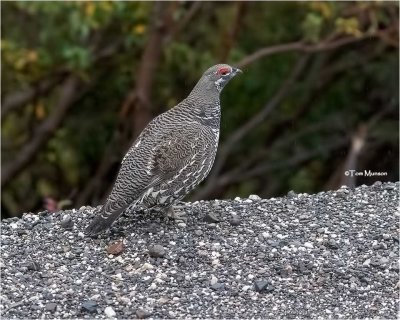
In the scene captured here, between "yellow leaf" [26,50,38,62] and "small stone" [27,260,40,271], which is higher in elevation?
"yellow leaf" [26,50,38,62]

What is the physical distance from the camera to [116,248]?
23.6 ft

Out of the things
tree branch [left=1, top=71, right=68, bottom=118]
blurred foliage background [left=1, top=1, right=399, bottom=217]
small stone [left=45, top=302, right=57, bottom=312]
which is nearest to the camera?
small stone [left=45, top=302, right=57, bottom=312]

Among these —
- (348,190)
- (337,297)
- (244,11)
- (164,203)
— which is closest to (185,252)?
(164,203)

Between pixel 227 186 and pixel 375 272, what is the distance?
9.01 meters

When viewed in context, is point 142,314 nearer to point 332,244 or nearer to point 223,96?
point 332,244

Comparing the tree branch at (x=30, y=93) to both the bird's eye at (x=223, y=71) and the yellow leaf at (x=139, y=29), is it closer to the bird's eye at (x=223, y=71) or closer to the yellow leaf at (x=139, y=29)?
the yellow leaf at (x=139, y=29)

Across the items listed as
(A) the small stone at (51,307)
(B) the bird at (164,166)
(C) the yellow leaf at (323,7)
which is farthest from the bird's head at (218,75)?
(C) the yellow leaf at (323,7)

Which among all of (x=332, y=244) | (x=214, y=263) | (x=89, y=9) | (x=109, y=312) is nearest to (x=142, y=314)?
(x=109, y=312)

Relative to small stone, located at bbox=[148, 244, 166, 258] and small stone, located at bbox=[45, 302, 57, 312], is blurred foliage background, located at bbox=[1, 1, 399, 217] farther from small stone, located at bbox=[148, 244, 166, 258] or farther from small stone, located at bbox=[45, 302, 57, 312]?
small stone, located at bbox=[45, 302, 57, 312]

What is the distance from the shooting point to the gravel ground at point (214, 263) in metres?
6.50

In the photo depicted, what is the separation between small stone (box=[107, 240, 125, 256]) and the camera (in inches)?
282

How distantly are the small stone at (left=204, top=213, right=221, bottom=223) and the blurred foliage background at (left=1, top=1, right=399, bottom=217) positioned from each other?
5903 mm

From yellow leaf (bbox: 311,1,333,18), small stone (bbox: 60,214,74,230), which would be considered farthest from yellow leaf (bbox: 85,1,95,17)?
small stone (bbox: 60,214,74,230)

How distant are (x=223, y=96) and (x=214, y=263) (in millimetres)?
8879
